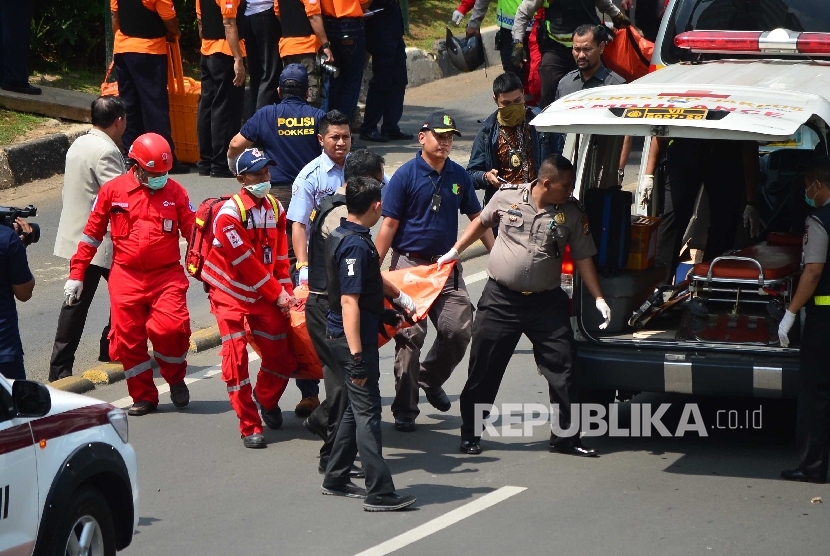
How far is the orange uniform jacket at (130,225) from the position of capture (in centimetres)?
887

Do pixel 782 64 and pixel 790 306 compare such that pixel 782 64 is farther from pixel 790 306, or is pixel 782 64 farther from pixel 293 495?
pixel 293 495

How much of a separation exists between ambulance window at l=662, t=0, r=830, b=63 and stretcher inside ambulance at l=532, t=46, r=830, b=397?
89 centimetres

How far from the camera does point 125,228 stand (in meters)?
8.88

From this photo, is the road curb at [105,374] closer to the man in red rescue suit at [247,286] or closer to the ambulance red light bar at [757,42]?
the man in red rescue suit at [247,286]

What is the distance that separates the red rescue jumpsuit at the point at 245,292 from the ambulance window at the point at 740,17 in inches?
140

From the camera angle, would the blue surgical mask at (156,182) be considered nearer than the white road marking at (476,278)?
Yes

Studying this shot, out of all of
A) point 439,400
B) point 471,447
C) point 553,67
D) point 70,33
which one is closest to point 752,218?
point 439,400

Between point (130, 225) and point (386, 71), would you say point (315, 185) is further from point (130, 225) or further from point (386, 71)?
point (386, 71)

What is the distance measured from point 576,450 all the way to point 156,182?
3.19m

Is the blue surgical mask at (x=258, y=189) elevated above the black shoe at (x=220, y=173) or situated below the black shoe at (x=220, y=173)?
above

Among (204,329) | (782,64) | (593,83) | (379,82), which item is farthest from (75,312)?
(379,82)

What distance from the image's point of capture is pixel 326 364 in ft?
25.5

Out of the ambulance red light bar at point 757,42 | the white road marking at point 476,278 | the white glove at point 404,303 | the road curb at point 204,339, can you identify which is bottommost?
the white road marking at point 476,278

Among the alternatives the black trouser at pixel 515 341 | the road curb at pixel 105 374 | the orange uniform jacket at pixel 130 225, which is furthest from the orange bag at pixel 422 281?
the road curb at pixel 105 374
